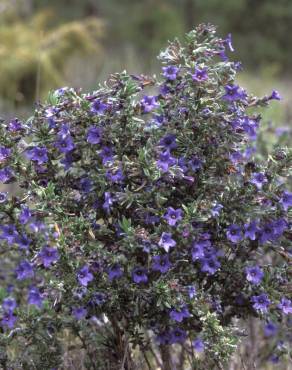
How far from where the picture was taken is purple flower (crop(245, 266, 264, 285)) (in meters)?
2.36

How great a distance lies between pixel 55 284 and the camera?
2.25 meters

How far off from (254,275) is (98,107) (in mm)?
813

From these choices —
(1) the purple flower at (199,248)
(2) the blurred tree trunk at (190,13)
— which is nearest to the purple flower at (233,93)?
(1) the purple flower at (199,248)

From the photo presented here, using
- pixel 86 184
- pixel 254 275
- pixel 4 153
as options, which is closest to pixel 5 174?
pixel 4 153

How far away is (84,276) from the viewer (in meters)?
2.20

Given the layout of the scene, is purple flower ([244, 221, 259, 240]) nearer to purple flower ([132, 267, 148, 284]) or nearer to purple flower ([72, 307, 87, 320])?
purple flower ([132, 267, 148, 284])

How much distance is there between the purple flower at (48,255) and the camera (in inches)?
85.1

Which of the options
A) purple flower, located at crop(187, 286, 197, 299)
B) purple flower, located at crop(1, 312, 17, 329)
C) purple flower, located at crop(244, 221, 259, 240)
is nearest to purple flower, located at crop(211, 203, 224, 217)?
purple flower, located at crop(244, 221, 259, 240)

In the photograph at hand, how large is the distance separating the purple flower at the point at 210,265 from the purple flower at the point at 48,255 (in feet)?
1.71

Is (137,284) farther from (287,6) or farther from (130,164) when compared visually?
(287,6)

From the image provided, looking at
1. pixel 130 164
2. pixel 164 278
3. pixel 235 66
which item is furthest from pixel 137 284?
pixel 235 66

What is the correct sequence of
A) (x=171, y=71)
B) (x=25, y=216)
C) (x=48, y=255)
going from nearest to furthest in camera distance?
(x=48, y=255) → (x=25, y=216) → (x=171, y=71)

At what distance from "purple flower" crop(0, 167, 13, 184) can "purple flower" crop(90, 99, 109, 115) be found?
367 millimetres

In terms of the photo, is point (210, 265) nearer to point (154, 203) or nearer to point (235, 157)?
point (154, 203)
